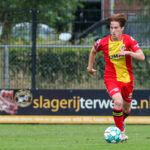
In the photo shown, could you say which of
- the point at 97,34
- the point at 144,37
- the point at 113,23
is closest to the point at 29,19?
the point at 97,34

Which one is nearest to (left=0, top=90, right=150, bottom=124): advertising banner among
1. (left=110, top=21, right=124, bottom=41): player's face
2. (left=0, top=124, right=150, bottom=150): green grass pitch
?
(left=0, top=124, right=150, bottom=150): green grass pitch

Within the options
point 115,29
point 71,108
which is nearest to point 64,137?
point 115,29

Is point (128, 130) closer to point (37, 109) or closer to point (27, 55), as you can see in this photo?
point (37, 109)

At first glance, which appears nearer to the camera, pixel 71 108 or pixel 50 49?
pixel 71 108

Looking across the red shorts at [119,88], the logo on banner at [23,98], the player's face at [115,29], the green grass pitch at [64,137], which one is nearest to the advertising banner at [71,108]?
the logo on banner at [23,98]

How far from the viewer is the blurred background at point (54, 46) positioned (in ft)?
44.1

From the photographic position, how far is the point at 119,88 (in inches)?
346

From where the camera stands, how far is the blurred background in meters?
13.4

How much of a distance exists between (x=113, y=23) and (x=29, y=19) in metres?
5.25

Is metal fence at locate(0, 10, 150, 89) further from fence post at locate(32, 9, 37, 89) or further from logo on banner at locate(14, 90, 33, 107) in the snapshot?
logo on banner at locate(14, 90, 33, 107)

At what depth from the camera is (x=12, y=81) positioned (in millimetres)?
13711

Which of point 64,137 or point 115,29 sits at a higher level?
point 115,29

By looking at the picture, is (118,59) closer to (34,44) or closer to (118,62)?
(118,62)

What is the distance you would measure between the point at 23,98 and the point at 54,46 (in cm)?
158
